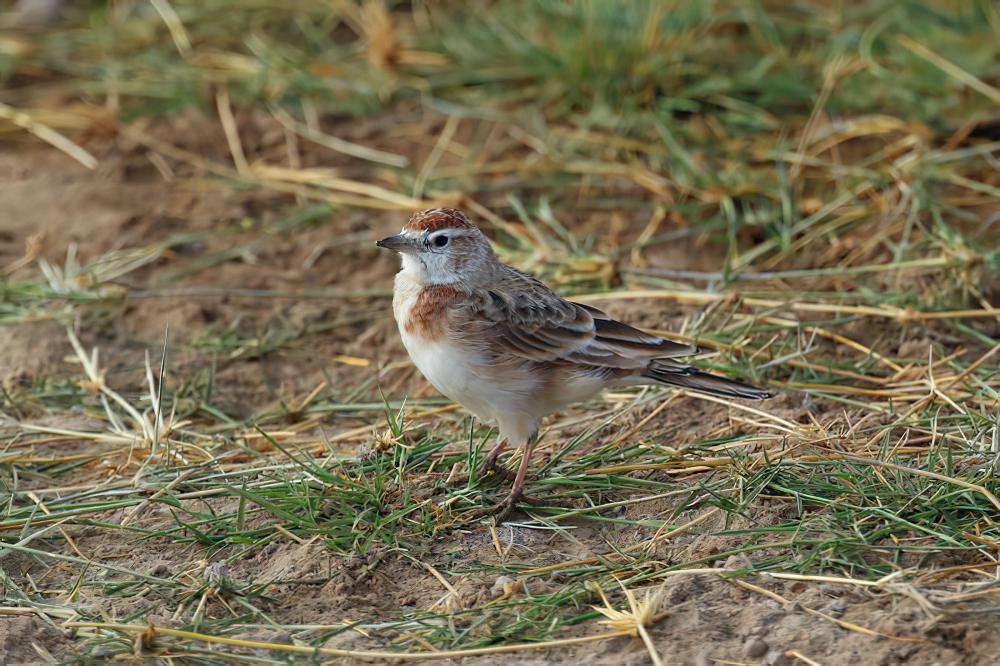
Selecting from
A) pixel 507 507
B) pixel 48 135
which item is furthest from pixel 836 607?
pixel 48 135

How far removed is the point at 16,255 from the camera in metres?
7.57

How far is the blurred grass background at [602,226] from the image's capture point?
15.2ft

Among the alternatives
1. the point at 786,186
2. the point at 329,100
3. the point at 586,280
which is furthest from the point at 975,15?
the point at 329,100

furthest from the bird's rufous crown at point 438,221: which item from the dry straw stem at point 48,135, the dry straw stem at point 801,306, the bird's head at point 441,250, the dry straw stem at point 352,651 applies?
the dry straw stem at point 48,135

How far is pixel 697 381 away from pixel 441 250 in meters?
1.12

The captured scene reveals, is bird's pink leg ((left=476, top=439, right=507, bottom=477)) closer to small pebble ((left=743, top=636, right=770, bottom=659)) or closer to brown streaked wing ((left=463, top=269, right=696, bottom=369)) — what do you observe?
brown streaked wing ((left=463, top=269, right=696, bottom=369))

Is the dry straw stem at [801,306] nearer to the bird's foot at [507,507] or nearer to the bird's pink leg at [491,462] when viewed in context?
the bird's pink leg at [491,462]

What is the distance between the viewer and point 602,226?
7684 mm

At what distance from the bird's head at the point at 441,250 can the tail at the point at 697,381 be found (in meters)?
0.77

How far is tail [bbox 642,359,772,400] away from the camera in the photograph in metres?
4.91

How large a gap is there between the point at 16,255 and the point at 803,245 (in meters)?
4.51

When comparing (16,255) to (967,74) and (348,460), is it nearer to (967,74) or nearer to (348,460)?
(348,460)

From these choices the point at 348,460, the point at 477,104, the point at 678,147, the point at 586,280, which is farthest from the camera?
the point at 477,104

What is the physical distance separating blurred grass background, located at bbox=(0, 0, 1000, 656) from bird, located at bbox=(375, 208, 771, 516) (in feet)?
1.03
